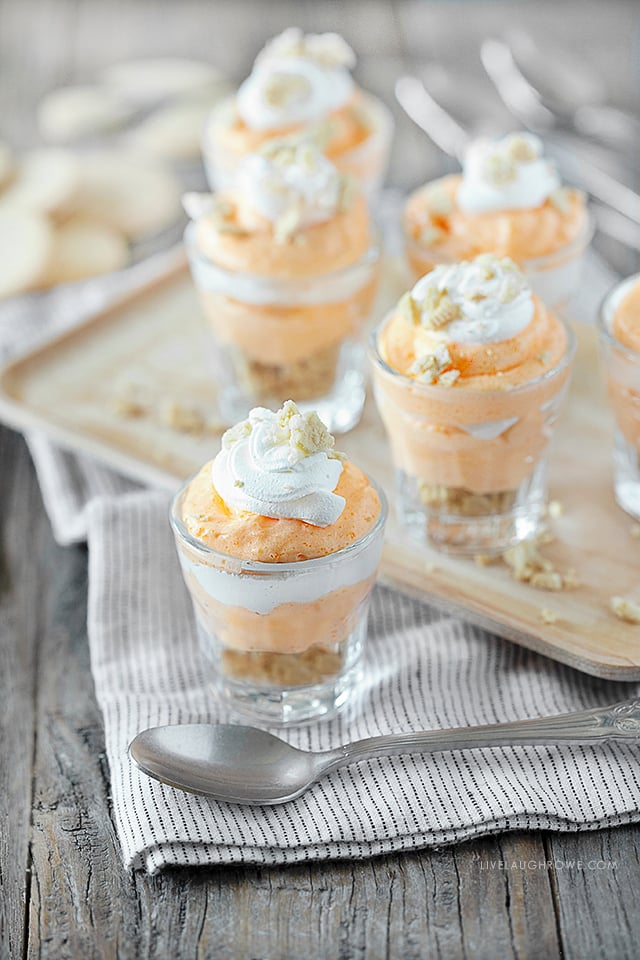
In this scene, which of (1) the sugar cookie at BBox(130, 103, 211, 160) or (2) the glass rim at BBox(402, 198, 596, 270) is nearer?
(2) the glass rim at BBox(402, 198, 596, 270)

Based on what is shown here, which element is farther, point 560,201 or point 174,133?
point 174,133

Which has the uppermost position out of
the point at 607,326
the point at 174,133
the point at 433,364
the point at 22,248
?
the point at 433,364

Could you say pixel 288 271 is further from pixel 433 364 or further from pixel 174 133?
pixel 174 133

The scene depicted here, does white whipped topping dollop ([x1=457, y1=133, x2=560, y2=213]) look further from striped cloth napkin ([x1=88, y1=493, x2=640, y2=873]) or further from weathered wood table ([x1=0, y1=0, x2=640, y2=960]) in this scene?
weathered wood table ([x1=0, y1=0, x2=640, y2=960])

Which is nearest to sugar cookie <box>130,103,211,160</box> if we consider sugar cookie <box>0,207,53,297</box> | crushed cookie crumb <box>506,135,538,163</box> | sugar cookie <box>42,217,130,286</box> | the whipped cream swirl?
sugar cookie <box>42,217,130,286</box>

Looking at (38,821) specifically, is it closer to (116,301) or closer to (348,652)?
(348,652)

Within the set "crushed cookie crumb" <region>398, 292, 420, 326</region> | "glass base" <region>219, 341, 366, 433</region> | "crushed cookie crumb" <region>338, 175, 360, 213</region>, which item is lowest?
"glass base" <region>219, 341, 366, 433</region>

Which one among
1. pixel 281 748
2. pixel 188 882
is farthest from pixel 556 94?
pixel 188 882
